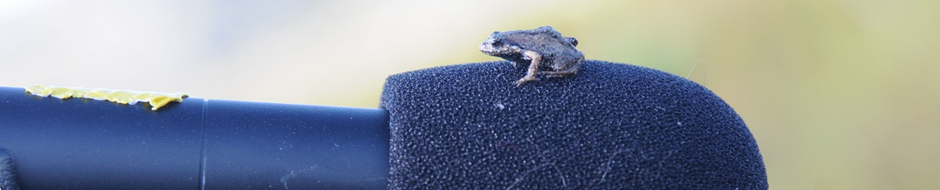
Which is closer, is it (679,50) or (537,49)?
(537,49)

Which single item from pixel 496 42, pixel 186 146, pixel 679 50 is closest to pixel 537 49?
pixel 496 42

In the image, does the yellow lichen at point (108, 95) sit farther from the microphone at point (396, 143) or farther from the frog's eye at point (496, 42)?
the frog's eye at point (496, 42)

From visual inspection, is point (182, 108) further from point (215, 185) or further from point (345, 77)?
point (345, 77)

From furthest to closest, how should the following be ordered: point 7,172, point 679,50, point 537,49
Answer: point 679,50, point 537,49, point 7,172

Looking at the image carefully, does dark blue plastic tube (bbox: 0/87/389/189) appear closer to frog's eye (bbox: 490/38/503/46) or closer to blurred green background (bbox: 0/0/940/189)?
frog's eye (bbox: 490/38/503/46)

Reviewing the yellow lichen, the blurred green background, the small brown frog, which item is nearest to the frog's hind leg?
the small brown frog

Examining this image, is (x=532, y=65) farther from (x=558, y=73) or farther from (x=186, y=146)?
(x=186, y=146)

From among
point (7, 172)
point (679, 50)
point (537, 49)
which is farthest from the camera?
point (679, 50)

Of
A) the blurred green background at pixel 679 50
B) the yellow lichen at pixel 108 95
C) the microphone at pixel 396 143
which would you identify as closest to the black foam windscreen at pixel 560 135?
the microphone at pixel 396 143
